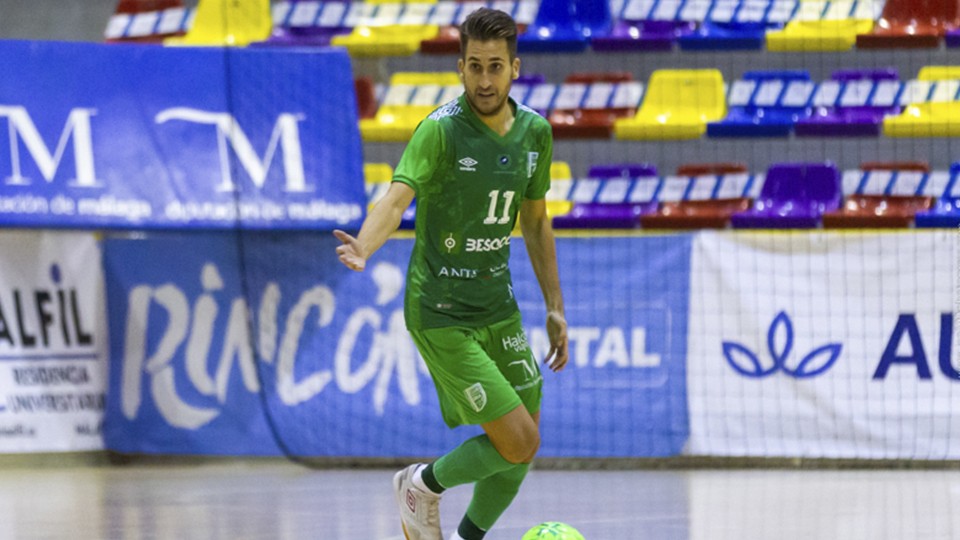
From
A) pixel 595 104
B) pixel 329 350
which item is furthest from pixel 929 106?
pixel 329 350

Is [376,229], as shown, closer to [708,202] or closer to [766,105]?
[708,202]

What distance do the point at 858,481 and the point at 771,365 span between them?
3.31ft

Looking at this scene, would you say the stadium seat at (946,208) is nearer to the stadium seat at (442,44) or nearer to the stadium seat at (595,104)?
the stadium seat at (595,104)

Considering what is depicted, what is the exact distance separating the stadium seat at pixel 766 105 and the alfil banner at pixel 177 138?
283cm

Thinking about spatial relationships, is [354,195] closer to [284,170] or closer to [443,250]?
[284,170]

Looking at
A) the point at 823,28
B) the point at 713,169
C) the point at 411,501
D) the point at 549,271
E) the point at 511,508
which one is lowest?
the point at 511,508

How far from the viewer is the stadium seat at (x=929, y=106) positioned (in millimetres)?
10469

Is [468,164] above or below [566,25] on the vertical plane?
below

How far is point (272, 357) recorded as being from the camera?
991 cm

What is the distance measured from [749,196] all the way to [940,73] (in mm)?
1663

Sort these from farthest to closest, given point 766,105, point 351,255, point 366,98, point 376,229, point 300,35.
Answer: point 300,35
point 366,98
point 766,105
point 376,229
point 351,255

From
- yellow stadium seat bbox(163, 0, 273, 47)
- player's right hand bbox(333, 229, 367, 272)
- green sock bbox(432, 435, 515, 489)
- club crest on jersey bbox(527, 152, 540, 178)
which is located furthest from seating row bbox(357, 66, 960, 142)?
player's right hand bbox(333, 229, 367, 272)

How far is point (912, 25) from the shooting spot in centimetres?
1116

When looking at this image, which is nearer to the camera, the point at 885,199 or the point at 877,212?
the point at 877,212
